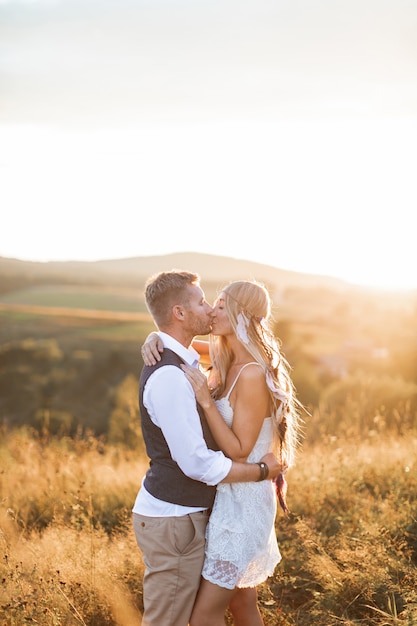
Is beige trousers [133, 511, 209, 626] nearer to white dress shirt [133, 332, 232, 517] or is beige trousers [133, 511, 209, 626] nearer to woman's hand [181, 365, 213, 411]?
white dress shirt [133, 332, 232, 517]

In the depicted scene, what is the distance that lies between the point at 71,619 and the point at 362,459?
11.9 feet

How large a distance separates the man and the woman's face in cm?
33

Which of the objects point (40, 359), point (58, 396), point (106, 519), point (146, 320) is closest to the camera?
point (106, 519)

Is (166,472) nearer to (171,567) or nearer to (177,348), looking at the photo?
(171,567)

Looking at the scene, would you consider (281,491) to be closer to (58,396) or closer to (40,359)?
(58,396)

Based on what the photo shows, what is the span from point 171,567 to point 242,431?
2.56 ft

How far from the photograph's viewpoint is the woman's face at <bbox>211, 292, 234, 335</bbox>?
3734 millimetres

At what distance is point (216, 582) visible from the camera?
3.34 meters

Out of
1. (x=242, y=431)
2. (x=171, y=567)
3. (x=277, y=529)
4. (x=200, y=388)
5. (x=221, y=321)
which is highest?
(x=221, y=321)

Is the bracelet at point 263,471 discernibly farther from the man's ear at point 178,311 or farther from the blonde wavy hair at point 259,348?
the man's ear at point 178,311

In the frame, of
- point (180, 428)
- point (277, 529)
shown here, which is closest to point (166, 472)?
point (180, 428)

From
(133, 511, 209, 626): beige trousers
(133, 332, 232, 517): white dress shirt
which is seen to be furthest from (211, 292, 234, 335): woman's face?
(133, 511, 209, 626): beige trousers

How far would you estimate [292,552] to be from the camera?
5004 millimetres

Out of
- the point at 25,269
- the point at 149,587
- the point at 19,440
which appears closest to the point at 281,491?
the point at 149,587
